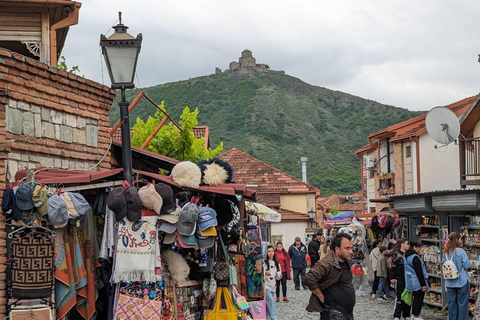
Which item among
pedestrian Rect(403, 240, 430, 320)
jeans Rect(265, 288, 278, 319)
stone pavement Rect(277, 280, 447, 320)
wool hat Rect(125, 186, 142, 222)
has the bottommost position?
stone pavement Rect(277, 280, 447, 320)

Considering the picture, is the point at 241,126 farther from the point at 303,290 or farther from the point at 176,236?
the point at 176,236

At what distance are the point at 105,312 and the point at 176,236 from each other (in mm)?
1801

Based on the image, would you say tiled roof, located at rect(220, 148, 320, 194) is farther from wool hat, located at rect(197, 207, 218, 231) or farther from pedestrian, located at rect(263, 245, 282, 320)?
wool hat, located at rect(197, 207, 218, 231)

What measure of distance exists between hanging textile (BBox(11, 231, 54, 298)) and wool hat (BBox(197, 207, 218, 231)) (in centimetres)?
191

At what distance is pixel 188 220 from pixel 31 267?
193 cm

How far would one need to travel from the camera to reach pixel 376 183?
4500 centimetres

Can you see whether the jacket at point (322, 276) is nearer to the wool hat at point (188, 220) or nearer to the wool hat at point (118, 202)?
the wool hat at point (188, 220)

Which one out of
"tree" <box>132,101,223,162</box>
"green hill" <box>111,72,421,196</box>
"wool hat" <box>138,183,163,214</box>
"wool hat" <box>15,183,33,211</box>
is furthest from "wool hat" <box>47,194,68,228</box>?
"green hill" <box>111,72,421,196</box>

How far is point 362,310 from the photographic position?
58.7ft

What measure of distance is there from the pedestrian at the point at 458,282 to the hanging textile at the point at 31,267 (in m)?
8.29

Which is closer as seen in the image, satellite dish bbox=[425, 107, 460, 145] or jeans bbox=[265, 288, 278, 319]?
jeans bbox=[265, 288, 278, 319]

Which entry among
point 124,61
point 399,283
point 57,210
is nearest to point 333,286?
point 57,210

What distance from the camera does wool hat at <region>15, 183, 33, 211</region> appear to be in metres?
7.75

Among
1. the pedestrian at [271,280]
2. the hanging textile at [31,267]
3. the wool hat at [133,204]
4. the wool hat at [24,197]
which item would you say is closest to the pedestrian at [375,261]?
the pedestrian at [271,280]
